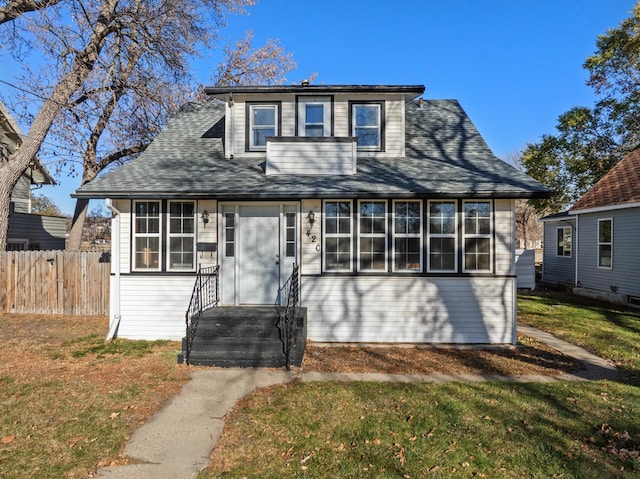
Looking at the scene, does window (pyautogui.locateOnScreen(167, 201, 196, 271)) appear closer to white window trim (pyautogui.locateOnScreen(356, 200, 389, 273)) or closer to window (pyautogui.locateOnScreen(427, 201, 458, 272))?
white window trim (pyautogui.locateOnScreen(356, 200, 389, 273))

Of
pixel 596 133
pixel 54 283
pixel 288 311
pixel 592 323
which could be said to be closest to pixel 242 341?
pixel 288 311

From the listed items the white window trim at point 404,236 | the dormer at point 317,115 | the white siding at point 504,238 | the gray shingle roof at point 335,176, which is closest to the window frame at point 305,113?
the dormer at point 317,115

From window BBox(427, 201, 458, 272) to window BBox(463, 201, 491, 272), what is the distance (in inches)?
9.9

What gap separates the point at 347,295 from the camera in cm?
788

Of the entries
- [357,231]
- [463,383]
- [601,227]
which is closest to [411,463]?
[463,383]

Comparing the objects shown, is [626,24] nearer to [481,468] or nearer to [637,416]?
[637,416]

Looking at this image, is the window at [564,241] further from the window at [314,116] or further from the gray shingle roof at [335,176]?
the window at [314,116]

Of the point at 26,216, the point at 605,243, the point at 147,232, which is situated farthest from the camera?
the point at 26,216

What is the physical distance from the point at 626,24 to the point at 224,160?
22.5 metres

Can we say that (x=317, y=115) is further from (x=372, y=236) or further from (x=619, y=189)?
(x=619, y=189)

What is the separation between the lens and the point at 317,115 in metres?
9.17

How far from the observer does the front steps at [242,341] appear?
21.1 ft

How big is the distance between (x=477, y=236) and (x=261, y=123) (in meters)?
5.78

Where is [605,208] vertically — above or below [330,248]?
above
